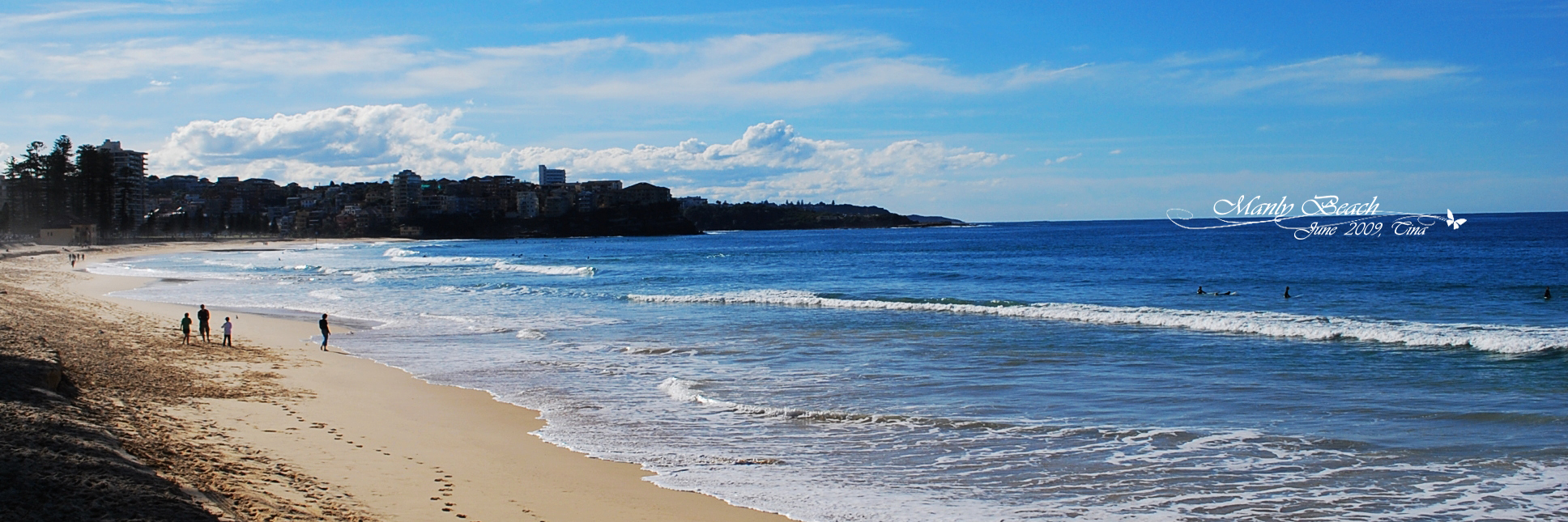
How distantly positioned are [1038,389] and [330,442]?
8.88 m

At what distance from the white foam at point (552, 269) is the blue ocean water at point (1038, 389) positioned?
50.3 ft

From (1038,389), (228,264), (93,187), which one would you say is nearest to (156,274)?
(228,264)

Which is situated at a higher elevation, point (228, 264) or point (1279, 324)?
point (1279, 324)

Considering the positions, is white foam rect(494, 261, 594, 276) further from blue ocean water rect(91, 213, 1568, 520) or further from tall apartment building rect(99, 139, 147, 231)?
tall apartment building rect(99, 139, 147, 231)

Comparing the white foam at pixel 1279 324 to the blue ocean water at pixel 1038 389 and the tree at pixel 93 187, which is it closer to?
the blue ocean water at pixel 1038 389

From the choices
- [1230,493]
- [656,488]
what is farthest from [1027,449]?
[656,488]

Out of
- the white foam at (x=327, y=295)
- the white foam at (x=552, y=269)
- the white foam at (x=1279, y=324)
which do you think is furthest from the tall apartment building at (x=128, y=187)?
the white foam at (x=1279, y=324)

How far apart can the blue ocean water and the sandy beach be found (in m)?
0.67

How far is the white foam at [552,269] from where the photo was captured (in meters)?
49.4

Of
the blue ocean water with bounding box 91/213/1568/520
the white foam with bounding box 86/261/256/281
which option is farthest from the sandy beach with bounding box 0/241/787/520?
the white foam with bounding box 86/261/256/281

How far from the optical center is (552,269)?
2062 inches

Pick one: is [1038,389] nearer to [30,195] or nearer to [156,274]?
[156,274]

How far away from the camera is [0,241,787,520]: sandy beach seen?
282 inches

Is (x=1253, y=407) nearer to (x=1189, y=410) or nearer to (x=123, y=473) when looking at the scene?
(x=1189, y=410)
